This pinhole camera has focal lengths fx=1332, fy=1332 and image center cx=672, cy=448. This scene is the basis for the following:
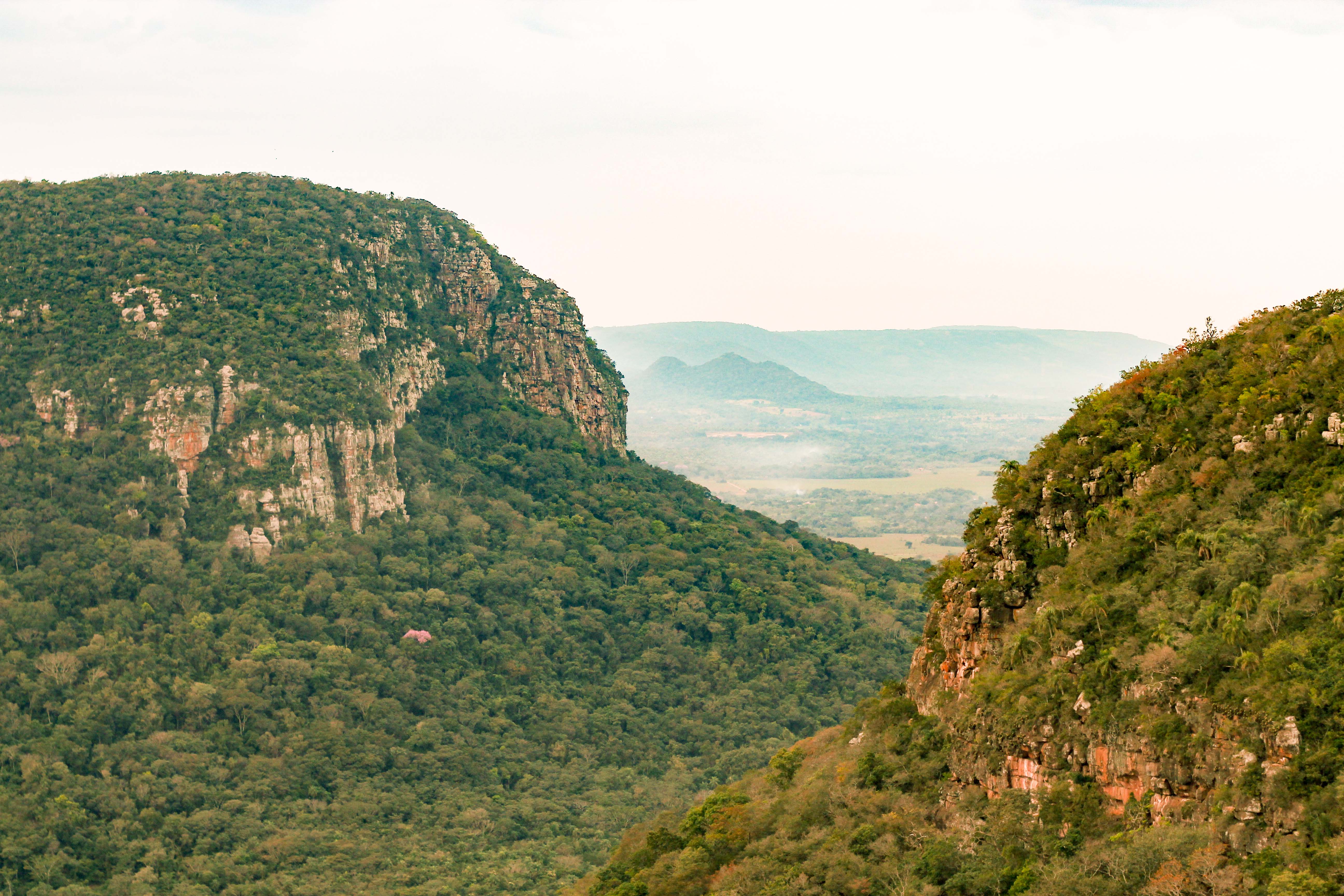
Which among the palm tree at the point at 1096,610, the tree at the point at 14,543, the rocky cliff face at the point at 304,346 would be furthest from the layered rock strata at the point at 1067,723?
the tree at the point at 14,543

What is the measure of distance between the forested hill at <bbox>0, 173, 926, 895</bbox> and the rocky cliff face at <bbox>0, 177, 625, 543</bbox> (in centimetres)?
29

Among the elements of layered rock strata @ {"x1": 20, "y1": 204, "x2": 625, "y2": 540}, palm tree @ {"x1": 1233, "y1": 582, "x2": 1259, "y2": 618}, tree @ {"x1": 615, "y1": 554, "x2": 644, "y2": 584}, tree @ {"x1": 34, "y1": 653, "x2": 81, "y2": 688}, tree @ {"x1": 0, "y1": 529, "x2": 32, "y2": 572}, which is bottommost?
tree @ {"x1": 34, "y1": 653, "x2": 81, "y2": 688}

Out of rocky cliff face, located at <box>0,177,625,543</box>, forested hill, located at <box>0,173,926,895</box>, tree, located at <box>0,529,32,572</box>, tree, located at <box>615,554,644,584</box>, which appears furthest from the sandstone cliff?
tree, located at <box>0,529,32,572</box>

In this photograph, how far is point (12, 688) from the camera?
279 feet

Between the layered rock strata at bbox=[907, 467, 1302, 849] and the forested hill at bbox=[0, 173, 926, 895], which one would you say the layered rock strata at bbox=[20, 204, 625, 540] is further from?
the layered rock strata at bbox=[907, 467, 1302, 849]

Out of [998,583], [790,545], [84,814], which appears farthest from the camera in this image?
[790,545]

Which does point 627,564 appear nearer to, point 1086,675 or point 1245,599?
point 1086,675

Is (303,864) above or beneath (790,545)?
beneath

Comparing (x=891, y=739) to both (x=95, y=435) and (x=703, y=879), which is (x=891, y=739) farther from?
(x=95, y=435)

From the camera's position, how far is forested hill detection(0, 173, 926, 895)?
82.5m

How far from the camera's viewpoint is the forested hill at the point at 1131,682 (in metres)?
34.7

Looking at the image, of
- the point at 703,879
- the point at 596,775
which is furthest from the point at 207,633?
the point at 703,879

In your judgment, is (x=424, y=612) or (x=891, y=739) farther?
(x=424, y=612)

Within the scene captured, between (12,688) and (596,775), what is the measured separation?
38545mm
